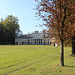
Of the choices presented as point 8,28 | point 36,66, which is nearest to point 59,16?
point 36,66

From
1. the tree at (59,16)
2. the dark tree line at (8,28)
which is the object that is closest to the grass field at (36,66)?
the tree at (59,16)

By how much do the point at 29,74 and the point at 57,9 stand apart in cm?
502

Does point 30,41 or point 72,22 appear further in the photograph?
point 30,41

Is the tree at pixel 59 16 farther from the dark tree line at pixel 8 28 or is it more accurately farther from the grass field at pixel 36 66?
the dark tree line at pixel 8 28

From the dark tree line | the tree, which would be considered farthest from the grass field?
the dark tree line

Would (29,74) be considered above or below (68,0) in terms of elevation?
below

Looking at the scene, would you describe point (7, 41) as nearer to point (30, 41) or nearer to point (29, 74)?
point (30, 41)

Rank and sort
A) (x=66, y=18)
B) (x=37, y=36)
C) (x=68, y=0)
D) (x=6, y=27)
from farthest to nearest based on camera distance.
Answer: (x=37, y=36) → (x=6, y=27) → (x=66, y=18) → (x=68, y=0)

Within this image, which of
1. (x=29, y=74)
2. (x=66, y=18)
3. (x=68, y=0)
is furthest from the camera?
(x=66, y=18)

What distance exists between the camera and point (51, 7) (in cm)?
851

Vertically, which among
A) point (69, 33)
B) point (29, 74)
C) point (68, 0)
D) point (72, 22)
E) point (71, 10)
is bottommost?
point (29, 74)

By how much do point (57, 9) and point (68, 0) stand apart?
3.21 ft

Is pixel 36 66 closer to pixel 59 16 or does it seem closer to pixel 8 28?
pixel 59 16

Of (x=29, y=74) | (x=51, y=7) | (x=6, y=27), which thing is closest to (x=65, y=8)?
(x=51, y=7)
